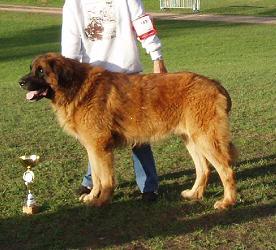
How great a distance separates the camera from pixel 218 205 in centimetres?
578

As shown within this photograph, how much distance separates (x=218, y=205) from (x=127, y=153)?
2.54 metres

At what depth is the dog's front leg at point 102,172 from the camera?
5.88 metres

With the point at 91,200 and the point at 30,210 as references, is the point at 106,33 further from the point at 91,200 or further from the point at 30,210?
the point at 30,210

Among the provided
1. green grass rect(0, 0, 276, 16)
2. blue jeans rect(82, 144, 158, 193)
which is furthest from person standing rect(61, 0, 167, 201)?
green grass rect(0, 0, 276, 16)

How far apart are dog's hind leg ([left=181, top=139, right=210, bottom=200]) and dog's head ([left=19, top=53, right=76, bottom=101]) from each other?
151 centimetres

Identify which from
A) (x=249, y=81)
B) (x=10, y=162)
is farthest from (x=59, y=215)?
(x=249, y=81)

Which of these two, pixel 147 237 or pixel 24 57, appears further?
pixel 24 57

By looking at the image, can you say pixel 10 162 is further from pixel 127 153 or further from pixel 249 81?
pixel 249 81

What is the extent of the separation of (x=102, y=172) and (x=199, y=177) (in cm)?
107

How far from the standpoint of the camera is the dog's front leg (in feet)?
19.3

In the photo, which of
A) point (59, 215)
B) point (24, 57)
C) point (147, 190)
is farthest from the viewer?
point (24, 57)

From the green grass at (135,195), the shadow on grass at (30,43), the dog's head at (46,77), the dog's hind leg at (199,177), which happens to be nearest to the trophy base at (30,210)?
the green grass at (135,195)

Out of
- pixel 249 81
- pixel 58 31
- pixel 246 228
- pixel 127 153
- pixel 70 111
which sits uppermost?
pixel 70 111

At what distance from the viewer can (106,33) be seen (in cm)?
604
